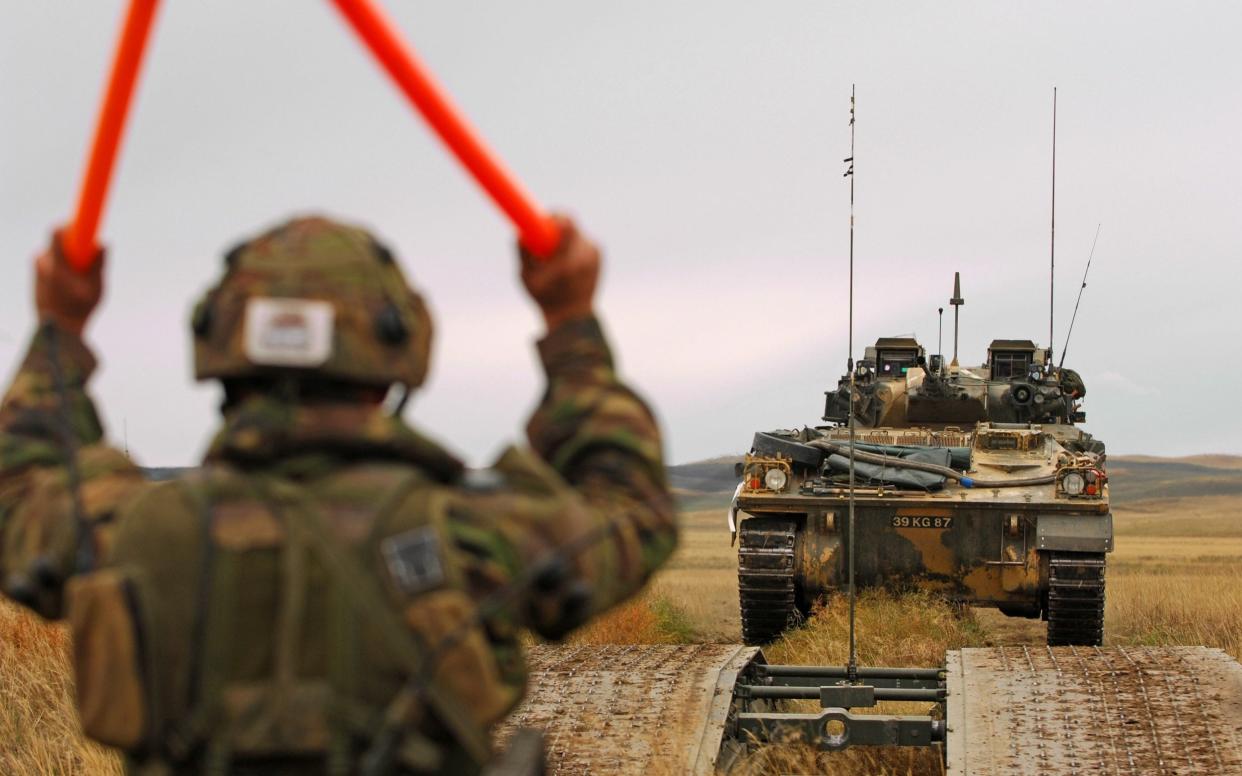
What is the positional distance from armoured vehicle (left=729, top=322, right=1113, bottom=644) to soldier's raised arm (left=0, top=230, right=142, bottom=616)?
9.08 meters

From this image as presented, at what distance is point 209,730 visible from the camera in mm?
2061

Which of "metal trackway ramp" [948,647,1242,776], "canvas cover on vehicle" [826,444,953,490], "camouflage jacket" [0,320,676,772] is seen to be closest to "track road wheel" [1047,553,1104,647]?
"canvas cover on vehicle" [826,444,953,490]

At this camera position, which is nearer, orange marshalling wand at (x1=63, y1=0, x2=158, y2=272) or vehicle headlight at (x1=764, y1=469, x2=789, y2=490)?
orange marshalling wand at (x1=63, y1=0, x2=158, y2=272)

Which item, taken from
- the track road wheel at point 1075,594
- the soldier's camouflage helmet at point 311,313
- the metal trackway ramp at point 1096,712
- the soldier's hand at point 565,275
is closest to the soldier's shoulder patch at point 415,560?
the soldier's camouflage helmet at point 311,313

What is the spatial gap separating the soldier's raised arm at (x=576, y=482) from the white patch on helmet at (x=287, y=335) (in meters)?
0.29

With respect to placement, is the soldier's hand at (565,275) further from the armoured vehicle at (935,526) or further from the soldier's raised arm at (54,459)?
the armoured vehicle at (935,526)

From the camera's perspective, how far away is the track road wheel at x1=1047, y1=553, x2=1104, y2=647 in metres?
10.6

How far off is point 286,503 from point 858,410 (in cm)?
1221

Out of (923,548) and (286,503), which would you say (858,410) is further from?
(286,503)

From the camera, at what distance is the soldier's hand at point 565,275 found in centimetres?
226

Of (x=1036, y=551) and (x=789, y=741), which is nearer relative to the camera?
(x=789, y=741)

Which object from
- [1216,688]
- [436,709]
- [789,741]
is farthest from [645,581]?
[1216,688]

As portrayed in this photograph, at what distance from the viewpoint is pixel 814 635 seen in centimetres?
1080

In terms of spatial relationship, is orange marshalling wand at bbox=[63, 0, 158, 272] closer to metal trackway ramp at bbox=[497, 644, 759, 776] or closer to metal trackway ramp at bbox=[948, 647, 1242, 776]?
metal trackway ramp at bbox=[497, 644, 759, 776]
